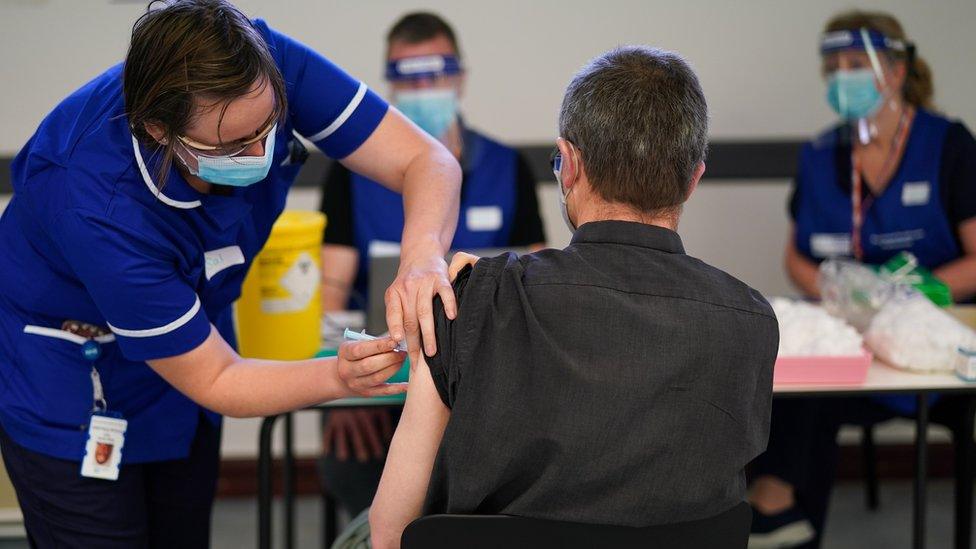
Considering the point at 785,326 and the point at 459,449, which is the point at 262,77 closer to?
the point at 459,449

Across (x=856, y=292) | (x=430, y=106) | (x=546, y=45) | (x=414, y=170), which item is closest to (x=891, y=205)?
(x=856, y=292)

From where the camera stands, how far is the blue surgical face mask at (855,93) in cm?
259

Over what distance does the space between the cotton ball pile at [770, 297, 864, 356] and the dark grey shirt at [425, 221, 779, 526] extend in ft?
2.69

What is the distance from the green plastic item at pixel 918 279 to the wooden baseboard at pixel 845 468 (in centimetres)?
113

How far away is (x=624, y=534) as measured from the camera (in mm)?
1107

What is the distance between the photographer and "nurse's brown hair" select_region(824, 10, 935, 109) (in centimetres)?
261

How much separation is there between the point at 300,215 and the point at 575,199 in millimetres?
988

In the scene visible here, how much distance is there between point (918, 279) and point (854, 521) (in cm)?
106

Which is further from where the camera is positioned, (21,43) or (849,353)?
(21,43)

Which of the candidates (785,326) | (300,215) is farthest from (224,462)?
(785,326)

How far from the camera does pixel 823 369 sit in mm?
1930

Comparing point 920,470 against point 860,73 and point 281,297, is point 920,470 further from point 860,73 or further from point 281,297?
point 281,297

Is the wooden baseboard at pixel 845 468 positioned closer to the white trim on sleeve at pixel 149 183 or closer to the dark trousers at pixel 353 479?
the dark trousers at pixel 353 479

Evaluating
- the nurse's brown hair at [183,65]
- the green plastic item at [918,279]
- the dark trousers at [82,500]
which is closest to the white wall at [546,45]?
the green plastic item at [918,279]
